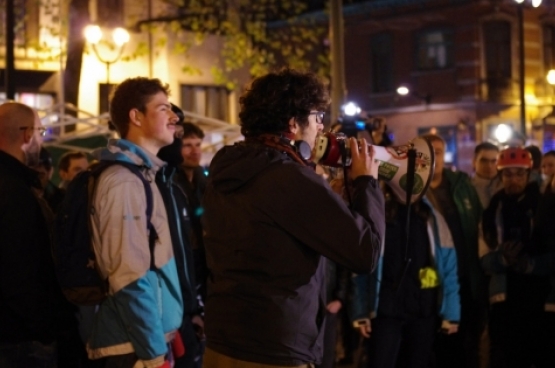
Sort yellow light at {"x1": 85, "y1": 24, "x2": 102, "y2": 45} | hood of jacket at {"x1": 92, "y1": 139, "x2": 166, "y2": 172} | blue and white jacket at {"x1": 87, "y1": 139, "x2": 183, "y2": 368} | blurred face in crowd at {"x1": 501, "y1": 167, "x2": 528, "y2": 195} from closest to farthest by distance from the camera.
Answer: blue and white jacket at {"x1": 87, "y1": 139, "x2": 183, "y2": 368} → hood of jacket at {"x1": 92, "y1": 139, "x2": 166, "y2": 172} → blurred face in crowd at {"x1": 501, "y1": 167, "x2": 528, "y2": 195} → yellow light at {"x1": 85, "y1": 24, "x2": 102, "y2": 45}

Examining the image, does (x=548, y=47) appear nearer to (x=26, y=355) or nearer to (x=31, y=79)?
(x=31, y=79)

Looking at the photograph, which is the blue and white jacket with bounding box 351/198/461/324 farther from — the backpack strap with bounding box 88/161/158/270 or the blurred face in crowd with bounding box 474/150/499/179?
the blurred face in crowd with bounding box 474/150/499/179

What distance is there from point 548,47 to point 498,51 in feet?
8.72

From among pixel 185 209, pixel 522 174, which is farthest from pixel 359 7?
pixel 185 209

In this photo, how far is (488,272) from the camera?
7301mm

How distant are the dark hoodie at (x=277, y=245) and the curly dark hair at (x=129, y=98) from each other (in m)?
1.39

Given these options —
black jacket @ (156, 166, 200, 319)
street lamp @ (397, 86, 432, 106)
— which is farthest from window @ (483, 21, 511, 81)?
black jacket @ (156, 166, 200, 319)

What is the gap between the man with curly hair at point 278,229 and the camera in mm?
3271

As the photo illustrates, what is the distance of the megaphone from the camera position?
3580 mm

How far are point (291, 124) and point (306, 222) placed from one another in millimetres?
433

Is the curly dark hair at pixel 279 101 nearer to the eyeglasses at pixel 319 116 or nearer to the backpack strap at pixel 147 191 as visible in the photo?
Result: the eyeglasses at pixel 319 116

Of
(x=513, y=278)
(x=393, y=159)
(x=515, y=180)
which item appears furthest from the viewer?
(x=515, y=180)

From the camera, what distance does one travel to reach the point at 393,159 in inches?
152

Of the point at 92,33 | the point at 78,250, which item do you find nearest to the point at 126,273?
the point at 78,250
